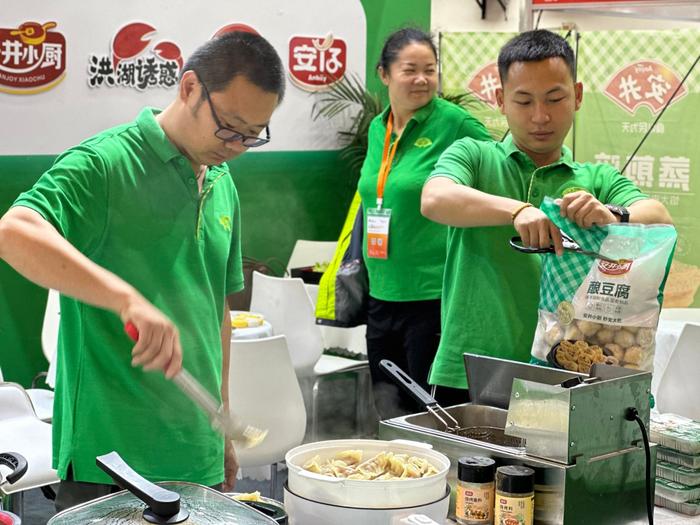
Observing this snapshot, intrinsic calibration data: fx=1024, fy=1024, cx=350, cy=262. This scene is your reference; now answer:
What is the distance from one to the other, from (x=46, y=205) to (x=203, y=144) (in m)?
0.35

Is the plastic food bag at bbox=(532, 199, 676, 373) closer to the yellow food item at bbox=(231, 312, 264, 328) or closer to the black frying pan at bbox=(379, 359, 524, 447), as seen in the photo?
the black frying pan at bbox=(379, 359, 524, 447)

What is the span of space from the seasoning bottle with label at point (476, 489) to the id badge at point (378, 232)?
2275 millimetres

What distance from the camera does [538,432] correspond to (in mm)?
1800

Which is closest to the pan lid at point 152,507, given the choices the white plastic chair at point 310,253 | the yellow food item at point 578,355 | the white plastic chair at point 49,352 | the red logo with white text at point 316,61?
the yellow food item at point 578,355

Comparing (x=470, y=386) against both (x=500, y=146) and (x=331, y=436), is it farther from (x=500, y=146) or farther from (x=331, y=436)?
(x=331, y=436)

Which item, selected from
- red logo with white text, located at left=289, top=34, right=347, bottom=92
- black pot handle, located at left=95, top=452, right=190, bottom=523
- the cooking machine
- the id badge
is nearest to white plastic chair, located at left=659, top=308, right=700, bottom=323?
the id badge

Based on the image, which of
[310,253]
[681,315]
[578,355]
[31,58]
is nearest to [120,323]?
[578,355]

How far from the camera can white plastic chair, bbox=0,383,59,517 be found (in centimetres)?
341

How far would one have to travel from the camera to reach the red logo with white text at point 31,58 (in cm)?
498

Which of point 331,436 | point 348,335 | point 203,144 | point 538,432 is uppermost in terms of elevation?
point 203,144

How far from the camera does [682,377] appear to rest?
3.46 metres

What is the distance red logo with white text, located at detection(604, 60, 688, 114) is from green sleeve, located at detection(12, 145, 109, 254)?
141 inches

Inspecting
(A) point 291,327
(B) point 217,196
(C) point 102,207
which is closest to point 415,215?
(A) point 291,327

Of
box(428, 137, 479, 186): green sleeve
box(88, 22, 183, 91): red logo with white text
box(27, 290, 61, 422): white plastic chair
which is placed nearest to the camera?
box(428, 137, 479, 186): green sleeve
